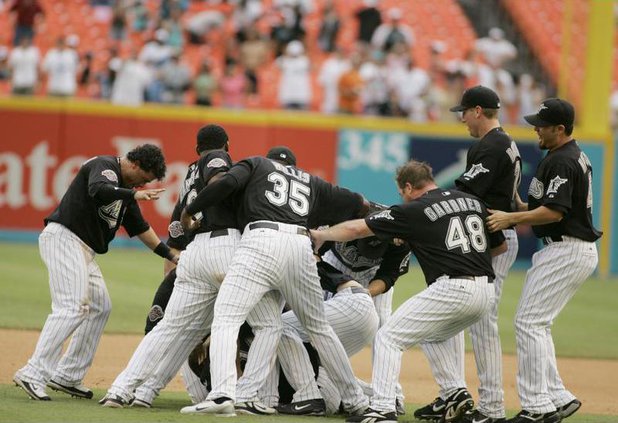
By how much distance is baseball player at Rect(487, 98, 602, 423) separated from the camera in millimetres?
7285

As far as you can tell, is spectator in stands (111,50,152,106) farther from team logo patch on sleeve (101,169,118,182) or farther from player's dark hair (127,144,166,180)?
team logo patch on sleeve (101,169,118,182)

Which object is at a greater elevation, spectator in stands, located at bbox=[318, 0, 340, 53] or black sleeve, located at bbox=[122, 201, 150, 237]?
spectator in stands, located at bbox=[318, 0, 340, 53]

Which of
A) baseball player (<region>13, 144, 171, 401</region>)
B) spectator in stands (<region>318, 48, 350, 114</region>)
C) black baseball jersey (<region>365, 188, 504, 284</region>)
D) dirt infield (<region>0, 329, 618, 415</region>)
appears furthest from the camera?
spectator in stands (<region>318, 48, 350, 114</region>)

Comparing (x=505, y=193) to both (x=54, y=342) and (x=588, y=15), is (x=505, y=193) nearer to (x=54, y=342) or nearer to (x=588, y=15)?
(x=54, y=342)

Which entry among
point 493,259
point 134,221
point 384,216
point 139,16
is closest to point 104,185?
point 134,221

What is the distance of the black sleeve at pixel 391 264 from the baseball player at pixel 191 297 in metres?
1.32

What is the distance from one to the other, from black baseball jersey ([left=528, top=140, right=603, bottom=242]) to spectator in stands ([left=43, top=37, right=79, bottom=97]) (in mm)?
13016

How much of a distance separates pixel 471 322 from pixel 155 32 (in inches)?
614

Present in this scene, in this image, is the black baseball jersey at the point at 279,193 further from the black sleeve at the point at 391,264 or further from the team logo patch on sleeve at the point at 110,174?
the team logo patch on sleeve at the point at 110,174

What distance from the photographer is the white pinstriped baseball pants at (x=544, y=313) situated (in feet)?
23.9

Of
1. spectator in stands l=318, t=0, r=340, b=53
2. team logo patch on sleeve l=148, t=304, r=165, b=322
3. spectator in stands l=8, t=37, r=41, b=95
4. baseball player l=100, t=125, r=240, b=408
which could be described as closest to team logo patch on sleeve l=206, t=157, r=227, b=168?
baseball player l=100, t=125, r=240, b=408

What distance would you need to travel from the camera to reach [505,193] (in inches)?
299

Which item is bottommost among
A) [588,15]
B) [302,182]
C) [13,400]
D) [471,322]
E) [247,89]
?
[13,400]

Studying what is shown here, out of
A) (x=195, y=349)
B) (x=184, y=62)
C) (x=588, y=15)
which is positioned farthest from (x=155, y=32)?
(x=195, y=349)
